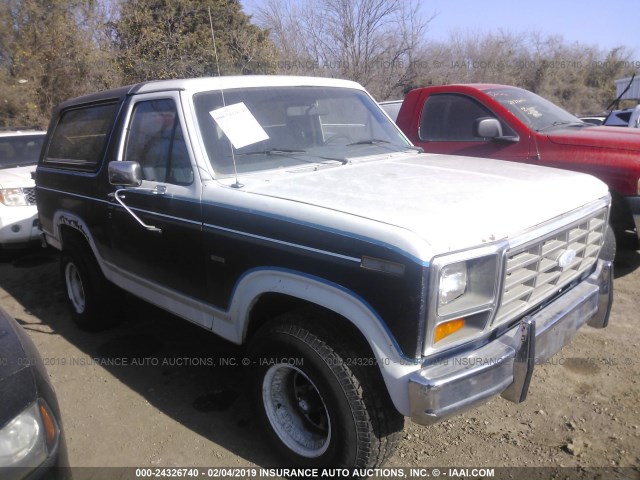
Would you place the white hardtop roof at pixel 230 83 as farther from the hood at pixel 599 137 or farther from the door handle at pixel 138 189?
the hood at pixel 599 137

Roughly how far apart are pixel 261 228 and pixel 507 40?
91.6 ft

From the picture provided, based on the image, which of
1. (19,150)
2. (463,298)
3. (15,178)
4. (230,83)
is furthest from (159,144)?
(19,150)

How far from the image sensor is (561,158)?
4.96 m

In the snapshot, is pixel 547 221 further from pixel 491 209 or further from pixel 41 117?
pixel 41 117

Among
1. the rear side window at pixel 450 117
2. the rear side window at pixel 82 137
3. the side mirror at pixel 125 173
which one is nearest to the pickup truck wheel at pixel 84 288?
the rear side window at pixel 82 137

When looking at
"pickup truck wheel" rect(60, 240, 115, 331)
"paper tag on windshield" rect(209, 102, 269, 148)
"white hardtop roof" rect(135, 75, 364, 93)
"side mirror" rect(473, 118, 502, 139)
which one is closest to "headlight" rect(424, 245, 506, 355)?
"paper tag on windshield" rect(209, 102, 269, 148)

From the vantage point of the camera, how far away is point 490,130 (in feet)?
16.9

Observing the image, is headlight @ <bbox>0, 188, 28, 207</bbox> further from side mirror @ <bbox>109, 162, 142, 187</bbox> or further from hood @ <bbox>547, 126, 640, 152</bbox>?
hood @ <bbox>547, 126, 640, 152</bbox>

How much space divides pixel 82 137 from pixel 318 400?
10.1ft

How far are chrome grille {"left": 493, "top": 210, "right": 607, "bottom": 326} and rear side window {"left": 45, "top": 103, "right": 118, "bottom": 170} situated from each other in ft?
9.91

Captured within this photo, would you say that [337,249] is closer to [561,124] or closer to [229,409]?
[229,409]

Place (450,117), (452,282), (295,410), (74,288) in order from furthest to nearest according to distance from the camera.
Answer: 1. (450,117)
2. (74,288)
3. (295,410)
4. (452,282)

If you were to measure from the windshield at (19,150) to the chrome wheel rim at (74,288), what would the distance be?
11.9 feet

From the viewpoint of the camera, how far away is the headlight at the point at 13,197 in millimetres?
6332
